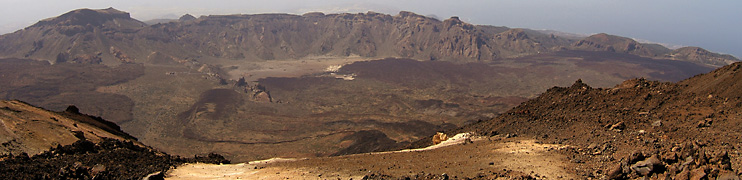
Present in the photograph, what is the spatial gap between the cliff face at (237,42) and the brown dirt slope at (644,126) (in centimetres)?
13919

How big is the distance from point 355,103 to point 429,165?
72752 mm

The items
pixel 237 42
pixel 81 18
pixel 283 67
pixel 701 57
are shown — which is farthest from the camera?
pixel 237 42

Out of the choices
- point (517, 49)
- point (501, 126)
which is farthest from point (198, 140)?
point (517, 49)

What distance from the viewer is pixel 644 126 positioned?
21.7 metres

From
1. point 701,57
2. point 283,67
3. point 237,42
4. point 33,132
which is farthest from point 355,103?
point 701,57

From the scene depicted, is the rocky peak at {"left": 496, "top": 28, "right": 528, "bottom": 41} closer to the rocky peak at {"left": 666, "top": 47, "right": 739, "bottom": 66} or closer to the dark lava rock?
the rocky peak at {"left": 666, "top": 47, "right": 739, "bottom": 66}

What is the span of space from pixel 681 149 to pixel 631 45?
203 m

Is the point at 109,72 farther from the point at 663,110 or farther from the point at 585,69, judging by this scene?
the point at 585,69

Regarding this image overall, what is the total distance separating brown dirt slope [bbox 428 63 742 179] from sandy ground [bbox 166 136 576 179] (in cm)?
122

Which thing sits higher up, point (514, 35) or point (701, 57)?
point (514, 35)

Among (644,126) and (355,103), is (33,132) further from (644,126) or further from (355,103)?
(355,103)

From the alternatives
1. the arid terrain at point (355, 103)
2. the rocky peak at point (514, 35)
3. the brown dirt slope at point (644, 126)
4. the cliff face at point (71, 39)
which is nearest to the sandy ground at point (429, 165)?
the arid terrain at point (355, 103)

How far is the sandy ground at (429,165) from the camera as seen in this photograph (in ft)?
58.9

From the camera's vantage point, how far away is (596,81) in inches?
4801
